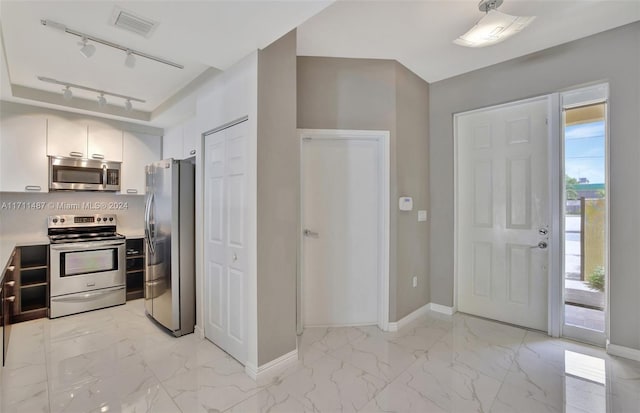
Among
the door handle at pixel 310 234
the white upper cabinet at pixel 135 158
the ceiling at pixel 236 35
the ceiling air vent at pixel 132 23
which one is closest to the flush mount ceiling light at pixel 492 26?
the ceiling at pixel 236 35

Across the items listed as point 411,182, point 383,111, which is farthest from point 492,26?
point 411,182

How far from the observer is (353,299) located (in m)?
3.09

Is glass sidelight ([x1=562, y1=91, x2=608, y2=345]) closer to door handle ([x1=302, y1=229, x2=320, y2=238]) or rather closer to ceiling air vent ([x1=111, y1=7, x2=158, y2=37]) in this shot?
door handle ([x1=302, y1=229, x2=320, y2=238])

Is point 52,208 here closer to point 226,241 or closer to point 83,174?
point 83,174

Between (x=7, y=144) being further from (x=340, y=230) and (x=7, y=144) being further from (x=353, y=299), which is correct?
(x=353, y=299)

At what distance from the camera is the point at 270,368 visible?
7.32 feet

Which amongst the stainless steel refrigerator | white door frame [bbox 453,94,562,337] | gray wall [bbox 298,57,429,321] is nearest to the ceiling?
gray wall [bbox 298,57,429,321]

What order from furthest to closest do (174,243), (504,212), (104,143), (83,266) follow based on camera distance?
(104,143)
(83,266)
(504,212)
(174,243)

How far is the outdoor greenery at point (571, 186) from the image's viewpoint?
2.83 metres

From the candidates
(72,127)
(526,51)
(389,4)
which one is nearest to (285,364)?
(389,4)

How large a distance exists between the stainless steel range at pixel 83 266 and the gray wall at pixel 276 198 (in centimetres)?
271

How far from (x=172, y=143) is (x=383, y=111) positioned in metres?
2.94

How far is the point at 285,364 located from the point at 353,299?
3.35 ft

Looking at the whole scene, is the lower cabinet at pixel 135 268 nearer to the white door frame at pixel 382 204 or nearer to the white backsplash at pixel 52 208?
the white backsplash at pixel 52 208
